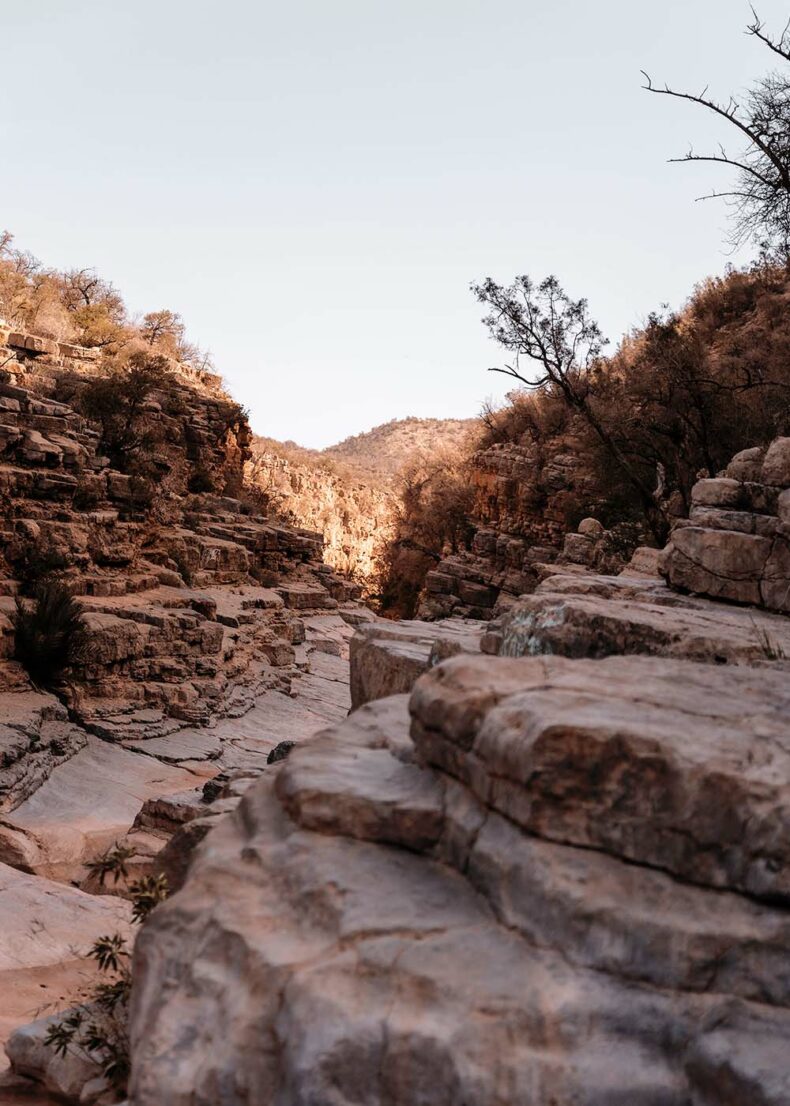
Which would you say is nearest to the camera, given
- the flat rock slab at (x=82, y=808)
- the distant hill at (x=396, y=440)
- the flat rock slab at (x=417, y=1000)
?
the flat rock slab at (x=417, y=1000)

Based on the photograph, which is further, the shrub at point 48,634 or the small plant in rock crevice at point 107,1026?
the shrub at point 48,634

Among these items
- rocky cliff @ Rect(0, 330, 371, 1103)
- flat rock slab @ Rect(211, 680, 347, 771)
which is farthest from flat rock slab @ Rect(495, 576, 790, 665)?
flat rock slab @ Rect(211, 680, 347, 771)

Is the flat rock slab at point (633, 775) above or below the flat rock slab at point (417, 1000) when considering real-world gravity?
above

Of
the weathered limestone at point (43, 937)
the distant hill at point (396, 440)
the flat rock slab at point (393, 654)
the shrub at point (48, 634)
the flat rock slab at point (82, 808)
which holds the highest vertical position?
the distant hill at point (396, 440)

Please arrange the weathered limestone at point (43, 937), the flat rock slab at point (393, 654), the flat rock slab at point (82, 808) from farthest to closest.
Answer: the flat rock slab at point (82, 808), the flat rock slab at point (393, 654), the weathered limestone at point (43, 937)

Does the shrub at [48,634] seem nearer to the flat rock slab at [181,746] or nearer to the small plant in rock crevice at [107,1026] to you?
the flat rock slab at [181,746]

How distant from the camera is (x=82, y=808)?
7.34 metres

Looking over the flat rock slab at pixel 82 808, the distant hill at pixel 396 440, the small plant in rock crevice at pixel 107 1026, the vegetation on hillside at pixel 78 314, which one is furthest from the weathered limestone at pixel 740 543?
the distant hill at pixel 396 440

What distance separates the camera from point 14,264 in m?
33.8

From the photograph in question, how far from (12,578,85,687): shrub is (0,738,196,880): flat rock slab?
116cm

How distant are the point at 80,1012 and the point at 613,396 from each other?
17817 millimetres

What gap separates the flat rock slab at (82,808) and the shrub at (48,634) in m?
1.16

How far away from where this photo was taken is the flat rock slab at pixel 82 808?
6.23m

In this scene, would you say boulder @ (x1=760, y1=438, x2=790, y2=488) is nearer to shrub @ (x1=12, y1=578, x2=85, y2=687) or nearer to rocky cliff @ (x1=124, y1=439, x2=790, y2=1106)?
rocky cliff @ (x1=124, y1=439, x2=790, y2=1106)
